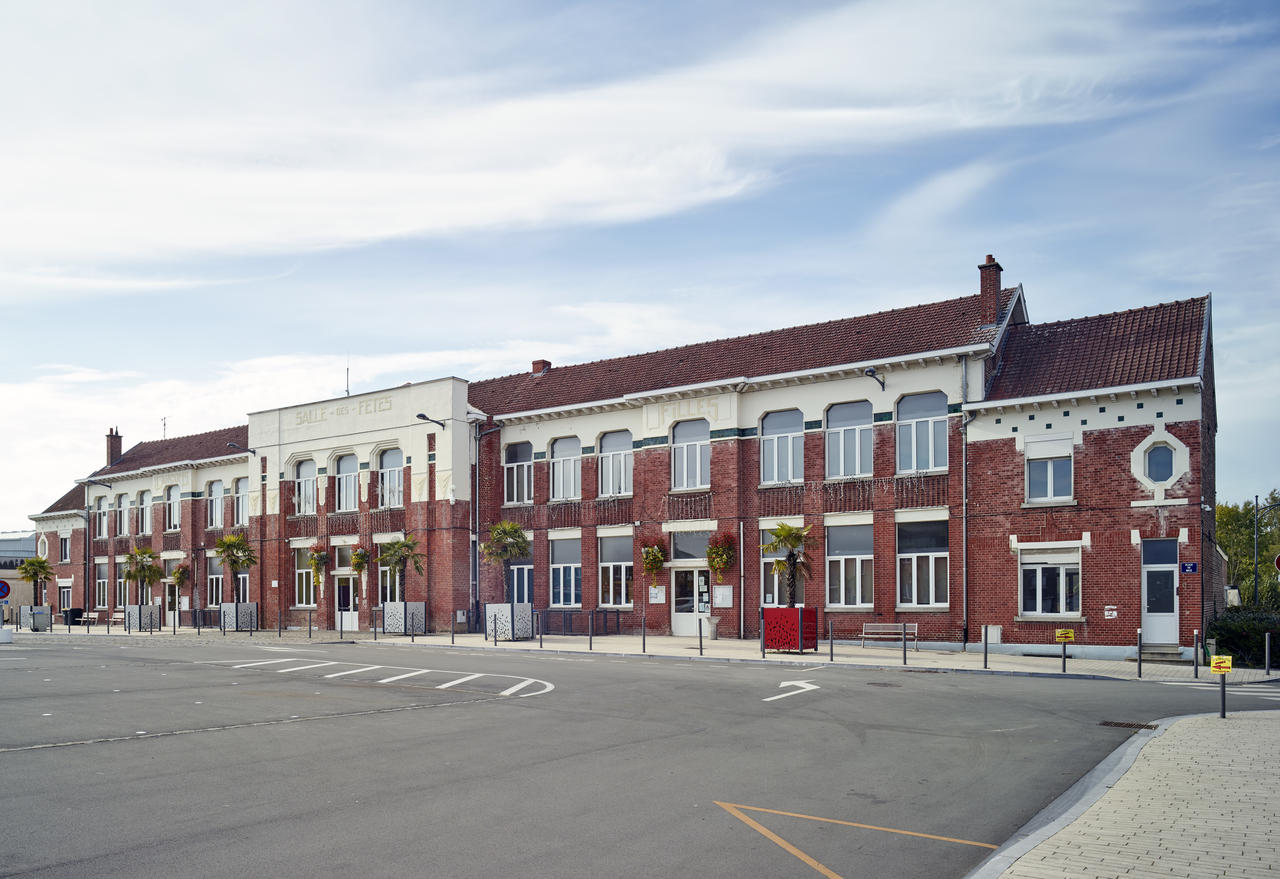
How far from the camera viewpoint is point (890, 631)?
3031 cm

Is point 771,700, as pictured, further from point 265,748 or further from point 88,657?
point 88,657

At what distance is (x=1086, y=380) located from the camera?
27578 millimetres

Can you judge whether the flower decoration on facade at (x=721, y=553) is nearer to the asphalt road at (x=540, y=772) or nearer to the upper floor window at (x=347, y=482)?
the asphalt road at (x=540, y=772)

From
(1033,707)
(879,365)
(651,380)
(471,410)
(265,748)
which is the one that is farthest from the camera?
(471,410)

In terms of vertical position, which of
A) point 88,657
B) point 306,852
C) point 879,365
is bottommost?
point 88,657

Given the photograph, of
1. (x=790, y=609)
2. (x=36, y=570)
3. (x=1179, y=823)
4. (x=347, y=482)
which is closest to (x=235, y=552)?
(x=347, y=482)

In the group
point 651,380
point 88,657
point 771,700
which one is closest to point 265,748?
point 771,700

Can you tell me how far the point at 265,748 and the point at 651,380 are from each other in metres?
25.9

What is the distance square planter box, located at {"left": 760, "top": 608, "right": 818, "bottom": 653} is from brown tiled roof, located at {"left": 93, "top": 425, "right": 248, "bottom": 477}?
A: 32.1 metres

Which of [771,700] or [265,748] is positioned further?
[771,700]

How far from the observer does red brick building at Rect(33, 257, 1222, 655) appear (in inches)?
1056

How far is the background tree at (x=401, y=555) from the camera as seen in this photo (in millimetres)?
40094

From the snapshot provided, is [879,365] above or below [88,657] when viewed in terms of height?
above

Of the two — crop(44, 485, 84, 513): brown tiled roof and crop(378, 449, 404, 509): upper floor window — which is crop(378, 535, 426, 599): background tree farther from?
crop(44, 485, 84, 513): brown tiled roof
